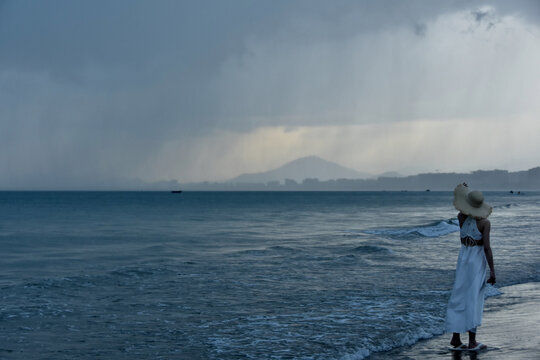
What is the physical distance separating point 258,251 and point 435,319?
12606mm

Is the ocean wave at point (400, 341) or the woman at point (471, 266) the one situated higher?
the woman at point (471, 266)

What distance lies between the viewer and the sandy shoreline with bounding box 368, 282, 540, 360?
6.97 meters

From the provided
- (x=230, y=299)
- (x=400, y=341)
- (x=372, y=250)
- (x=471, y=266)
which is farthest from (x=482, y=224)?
(x=372, y=250)

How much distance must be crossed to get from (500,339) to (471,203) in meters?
2.38

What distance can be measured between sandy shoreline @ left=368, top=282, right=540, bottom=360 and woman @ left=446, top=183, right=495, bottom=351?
0.35m

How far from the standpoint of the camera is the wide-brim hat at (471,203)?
6.96m

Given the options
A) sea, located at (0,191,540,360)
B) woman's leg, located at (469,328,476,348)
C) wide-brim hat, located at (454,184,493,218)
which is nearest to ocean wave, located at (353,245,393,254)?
sea, located at (0,191,540,360)

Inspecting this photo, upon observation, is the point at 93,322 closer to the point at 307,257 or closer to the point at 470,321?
the point at 470,321

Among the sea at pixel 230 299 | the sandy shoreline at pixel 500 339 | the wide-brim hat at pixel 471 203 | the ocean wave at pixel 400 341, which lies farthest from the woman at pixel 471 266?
the sea at pixel 230 299

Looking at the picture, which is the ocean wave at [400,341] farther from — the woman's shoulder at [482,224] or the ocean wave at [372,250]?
the ocean wave at [372,250]

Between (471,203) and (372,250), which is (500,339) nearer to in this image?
(471,203)

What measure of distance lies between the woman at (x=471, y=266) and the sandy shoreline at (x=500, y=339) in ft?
1.14

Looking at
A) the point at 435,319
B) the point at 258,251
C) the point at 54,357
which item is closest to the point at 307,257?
the point at 258,251

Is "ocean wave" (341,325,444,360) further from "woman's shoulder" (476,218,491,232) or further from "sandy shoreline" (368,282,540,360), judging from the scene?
"woman's shoulder" (476,218,491,232)
